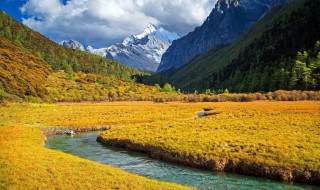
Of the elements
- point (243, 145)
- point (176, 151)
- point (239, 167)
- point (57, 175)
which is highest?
point (243, 145)

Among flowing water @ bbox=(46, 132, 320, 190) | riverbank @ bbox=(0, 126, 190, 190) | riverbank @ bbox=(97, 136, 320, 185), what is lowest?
flowing water @ bbox=(46, 132, 320, 190)

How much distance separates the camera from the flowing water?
3023 cm

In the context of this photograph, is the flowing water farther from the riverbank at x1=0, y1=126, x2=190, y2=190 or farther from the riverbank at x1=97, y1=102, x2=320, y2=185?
the riverbank at x1=0, y1=126, x2=190, y2=190

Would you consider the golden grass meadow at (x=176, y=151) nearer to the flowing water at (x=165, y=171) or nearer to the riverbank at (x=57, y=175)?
the riverbank at (x=57, y=175)

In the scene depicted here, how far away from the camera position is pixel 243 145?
39.2 metres

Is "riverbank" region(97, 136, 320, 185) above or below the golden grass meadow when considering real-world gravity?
below

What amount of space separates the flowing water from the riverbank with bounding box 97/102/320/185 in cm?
115

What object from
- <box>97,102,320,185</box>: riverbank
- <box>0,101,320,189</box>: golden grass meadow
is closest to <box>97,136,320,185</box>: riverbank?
<box>97,102,320,185</box>: riverbank

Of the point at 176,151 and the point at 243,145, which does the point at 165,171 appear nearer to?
the point at 176,151

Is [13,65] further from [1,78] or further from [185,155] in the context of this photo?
[185,155]

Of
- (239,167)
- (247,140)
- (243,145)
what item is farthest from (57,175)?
(247,140)

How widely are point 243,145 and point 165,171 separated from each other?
35.3 feet

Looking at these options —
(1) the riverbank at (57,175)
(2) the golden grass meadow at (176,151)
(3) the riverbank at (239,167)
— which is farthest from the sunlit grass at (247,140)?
(1) the riverbank at (57,175)

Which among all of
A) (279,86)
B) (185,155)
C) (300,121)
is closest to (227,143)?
(185,155)
